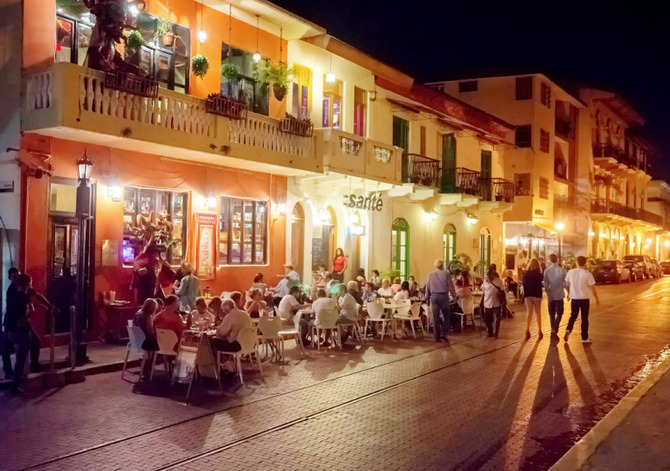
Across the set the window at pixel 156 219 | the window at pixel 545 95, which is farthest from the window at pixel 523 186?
the window at pixel 156 219

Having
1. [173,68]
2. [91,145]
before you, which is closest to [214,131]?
[173,68]

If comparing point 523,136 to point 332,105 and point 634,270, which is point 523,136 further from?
point 332,105

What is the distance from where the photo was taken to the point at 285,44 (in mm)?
19328

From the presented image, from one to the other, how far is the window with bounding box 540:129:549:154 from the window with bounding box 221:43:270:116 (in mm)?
24674

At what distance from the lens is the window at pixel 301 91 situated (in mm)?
19656

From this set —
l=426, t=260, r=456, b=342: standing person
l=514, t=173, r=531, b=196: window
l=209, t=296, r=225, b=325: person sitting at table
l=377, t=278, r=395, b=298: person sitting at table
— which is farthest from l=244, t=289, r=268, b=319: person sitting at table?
l=514, t=173, r=531, b=196: window

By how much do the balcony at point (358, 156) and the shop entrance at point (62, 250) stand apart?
763 cm

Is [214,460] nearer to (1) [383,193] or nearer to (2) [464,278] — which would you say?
(2) [464,278]

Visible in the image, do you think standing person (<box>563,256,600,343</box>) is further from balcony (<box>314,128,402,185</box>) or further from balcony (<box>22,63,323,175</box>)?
balcony (<box>22,63,323,175</box>)

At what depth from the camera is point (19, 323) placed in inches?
392

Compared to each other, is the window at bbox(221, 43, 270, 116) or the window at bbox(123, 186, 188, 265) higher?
the window at bbox(221, 43, 270, 116)

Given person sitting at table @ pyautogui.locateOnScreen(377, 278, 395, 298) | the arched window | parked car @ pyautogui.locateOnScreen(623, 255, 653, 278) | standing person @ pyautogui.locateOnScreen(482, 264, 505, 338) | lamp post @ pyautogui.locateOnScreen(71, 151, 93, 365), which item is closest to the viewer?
lamp post @ pyautogui.locateOnScreen(71, 151, 93, 365)

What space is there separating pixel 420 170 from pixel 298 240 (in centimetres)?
693

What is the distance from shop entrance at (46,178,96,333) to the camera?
527 inches
